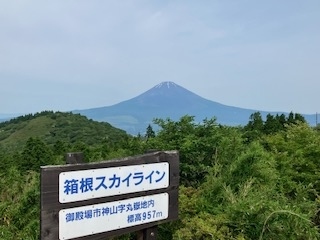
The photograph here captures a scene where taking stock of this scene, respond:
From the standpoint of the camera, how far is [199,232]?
3.46 m

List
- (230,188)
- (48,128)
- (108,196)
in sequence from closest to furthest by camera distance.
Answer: (108,196), (230,188), (48,128)

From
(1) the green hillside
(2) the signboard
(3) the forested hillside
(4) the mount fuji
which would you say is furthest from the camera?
(4) the mount fuji

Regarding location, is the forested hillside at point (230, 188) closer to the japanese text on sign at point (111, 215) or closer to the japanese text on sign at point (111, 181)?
the japanese text on sign at point (111, 215)

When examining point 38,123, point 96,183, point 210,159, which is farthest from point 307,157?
point 38,123

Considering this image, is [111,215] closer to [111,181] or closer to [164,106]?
[111,181]

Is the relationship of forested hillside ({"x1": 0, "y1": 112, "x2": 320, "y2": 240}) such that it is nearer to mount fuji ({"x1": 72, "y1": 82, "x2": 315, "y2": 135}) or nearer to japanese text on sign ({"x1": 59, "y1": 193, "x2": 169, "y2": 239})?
japanese text on sign ({"x1": 59, "y1": 193, "x2": 169, "y2": 239})

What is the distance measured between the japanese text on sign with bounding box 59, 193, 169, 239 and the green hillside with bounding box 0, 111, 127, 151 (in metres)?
41.3

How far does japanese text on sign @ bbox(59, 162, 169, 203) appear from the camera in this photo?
2.64 m

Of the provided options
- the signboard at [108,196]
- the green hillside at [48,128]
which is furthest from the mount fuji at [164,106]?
the signboard at [108,196]

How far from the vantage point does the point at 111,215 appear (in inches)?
112

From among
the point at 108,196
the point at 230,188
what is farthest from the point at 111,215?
the point at 230,188

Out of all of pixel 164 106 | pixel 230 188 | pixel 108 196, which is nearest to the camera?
pixel 108 196

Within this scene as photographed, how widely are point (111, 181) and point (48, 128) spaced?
188ft

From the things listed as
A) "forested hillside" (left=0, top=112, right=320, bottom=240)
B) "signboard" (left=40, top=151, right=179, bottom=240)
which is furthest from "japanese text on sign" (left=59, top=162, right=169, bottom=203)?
"forested hillside" (left=0, top=112, right=320, bottom=240)
